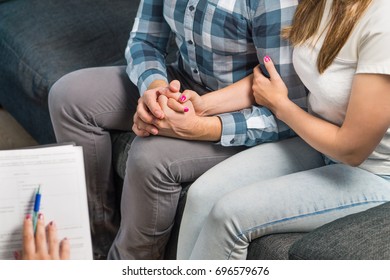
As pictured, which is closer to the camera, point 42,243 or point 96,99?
point 42,243

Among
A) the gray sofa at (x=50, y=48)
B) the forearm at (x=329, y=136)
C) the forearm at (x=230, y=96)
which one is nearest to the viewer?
the forearm at (x=329, y=136)

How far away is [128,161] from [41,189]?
0.26 m

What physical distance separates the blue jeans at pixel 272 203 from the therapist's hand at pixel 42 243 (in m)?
0.26

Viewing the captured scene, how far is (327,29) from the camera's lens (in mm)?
1184

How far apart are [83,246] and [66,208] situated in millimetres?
75

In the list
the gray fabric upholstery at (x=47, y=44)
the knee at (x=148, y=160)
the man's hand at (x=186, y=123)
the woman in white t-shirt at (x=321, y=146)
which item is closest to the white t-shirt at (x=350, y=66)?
the woman in white t-shirt at (x=321, y=146)

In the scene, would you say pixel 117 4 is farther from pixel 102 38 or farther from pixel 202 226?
pixel 202 226

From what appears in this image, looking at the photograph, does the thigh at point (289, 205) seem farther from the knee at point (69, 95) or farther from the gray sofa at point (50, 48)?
the knee at point (69, 95)

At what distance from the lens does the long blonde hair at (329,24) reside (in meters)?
1.13

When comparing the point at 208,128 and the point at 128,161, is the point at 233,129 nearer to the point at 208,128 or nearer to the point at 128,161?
the point at 208,128

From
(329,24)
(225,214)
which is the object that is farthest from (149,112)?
(329,24)

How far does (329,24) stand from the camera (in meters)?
1.18
